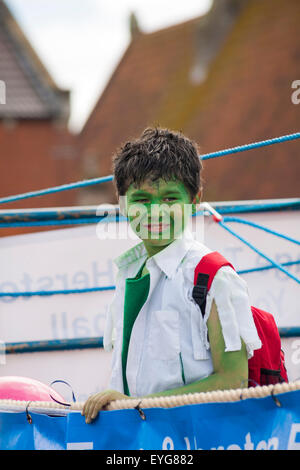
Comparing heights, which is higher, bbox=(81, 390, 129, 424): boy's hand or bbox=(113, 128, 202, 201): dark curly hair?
bbox=(113, 128, 202, 201): dark curly hair

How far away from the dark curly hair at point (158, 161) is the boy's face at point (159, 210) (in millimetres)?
19

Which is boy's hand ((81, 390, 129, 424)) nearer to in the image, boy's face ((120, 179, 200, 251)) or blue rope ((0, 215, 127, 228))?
boy's face ((120, 179, 200, 251))

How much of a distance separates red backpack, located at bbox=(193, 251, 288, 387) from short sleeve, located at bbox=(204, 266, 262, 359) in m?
0.02

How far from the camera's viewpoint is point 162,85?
26.0m

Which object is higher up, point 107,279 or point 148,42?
point 148,42

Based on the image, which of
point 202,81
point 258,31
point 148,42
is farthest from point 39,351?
point 148,42

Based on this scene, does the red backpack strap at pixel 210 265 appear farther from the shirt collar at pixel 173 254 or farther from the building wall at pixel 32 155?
the building wall at pixel 32 155

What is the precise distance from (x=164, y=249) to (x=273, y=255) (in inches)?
65.7

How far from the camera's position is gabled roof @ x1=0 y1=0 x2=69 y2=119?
18.3m

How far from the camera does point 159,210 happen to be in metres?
1.80

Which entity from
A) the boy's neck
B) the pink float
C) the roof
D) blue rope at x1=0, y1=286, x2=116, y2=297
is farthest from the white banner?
the roof

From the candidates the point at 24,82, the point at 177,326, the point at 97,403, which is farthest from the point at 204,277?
the point at 24,82

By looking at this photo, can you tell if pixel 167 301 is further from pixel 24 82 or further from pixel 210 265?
pixel 24 82

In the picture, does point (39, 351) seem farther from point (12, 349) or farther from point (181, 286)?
point (181, 286)
